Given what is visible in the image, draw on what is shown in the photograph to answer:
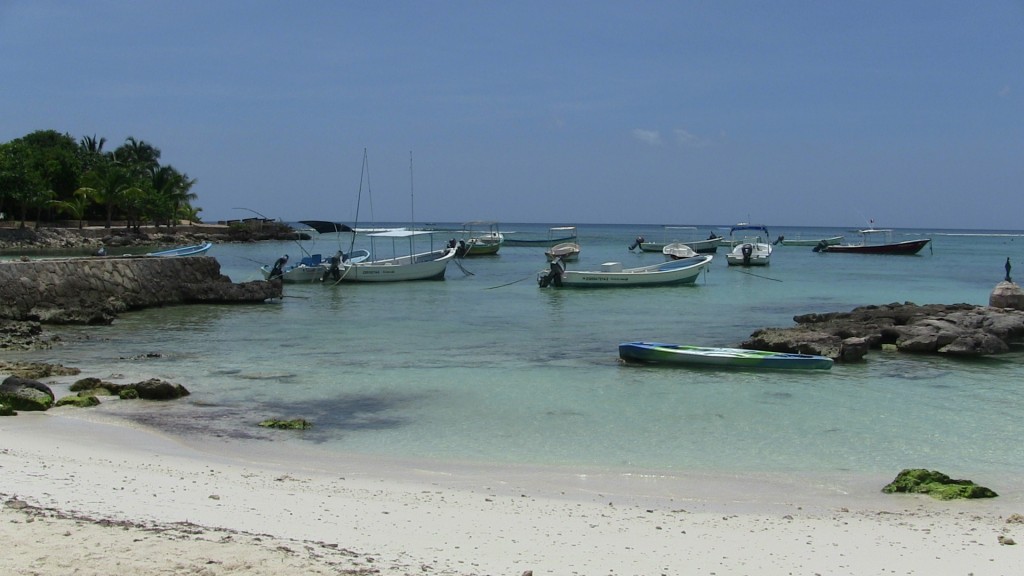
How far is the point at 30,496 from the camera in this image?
6949 mm

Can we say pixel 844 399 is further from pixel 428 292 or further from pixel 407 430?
pixel 428 292

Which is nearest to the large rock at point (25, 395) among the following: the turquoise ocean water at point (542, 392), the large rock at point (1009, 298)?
the turquoise ocean water at point (542, 392)

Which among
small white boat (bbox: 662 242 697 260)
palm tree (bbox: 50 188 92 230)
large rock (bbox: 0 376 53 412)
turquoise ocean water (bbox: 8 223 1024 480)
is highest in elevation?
palm tree (bbox: 50 188 92 230)

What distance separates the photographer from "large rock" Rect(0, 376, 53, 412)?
1155 centimetres

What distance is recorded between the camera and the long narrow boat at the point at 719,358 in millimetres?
16188

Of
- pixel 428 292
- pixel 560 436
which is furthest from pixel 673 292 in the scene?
pixel 560 436

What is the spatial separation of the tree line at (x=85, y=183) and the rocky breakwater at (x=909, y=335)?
5190 centimetres

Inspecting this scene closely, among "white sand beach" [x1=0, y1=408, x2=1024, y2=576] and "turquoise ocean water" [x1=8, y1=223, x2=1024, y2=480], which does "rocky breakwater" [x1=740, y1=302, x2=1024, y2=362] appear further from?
"white sand beach" [x1=0, y1=408, x2=1024, y2=576]

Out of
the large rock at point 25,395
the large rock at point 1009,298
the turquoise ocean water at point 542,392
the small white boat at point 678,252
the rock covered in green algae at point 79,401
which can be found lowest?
the turquoise ocean water at point 542,392

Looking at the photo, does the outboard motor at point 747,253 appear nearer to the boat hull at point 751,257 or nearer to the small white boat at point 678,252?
the boat hull at point 751,257

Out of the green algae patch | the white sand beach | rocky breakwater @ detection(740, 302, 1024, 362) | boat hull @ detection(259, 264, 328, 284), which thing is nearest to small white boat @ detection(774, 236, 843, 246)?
boat hull @ detection(259, 264, 328, 284)

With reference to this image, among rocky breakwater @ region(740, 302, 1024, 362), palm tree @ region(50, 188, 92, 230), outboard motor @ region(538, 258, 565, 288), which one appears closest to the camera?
rocky breakwater @ region(740, 302, 1024, 362)

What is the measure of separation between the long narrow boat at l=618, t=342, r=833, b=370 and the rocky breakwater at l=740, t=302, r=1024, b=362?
95 cm

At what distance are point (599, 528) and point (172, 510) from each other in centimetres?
327
